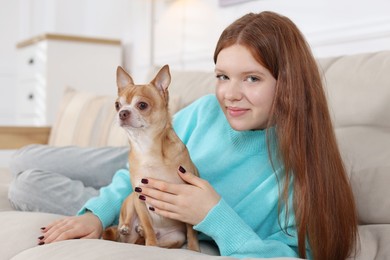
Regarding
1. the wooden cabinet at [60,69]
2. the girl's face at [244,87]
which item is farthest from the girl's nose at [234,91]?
the wooden cabinet at [60,69]

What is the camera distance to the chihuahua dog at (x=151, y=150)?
48.2 inches

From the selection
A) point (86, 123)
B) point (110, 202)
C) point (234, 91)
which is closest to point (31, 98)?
point (86, 123)

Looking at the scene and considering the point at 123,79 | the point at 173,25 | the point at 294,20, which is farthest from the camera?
the point at 173,25

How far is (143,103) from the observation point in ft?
4.00

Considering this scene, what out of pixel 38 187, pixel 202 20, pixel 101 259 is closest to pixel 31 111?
pixel 202 20

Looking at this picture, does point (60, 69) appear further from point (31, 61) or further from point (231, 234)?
point (231, 234)

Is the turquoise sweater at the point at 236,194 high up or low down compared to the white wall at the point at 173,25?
down

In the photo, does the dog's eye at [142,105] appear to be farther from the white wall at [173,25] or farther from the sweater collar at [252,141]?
the white wall at [173,25]

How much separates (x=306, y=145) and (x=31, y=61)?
10.4 feet

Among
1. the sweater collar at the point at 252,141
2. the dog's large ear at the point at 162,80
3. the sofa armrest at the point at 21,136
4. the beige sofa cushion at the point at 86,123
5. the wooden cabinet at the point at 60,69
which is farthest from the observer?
the wooden cabinet at the point at 60,69

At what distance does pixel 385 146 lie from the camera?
4.87ft

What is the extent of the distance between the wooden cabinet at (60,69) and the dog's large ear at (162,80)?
266 centimetres

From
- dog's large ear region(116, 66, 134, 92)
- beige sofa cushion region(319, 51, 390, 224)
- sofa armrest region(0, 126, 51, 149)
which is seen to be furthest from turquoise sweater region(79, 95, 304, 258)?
sofa armrest region(0, 126, 51, 149)

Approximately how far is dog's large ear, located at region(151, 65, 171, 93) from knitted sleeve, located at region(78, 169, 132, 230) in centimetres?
37
